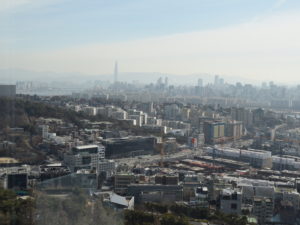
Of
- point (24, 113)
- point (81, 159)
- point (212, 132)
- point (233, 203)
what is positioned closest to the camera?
point (233, 203)

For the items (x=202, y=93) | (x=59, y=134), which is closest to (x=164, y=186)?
(x=59, y=134)

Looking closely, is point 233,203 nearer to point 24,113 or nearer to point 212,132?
point 24,113

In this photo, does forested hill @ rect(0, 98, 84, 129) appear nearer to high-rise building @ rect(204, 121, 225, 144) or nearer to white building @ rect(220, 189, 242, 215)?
white building @ rect(220, 189, 242, 215)

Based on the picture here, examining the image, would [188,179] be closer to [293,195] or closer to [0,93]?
[293,195]

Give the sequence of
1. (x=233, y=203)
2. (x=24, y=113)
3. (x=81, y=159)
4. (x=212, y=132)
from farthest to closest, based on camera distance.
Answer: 1. (x=212, y=132)
2. (x=24, y=113)
3. (x=81, y=159)
4. (x=233, y=203)

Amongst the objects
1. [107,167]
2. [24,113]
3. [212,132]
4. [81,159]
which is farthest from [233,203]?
[212,132]

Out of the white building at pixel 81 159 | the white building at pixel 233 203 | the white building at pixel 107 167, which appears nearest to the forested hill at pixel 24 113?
the white building at pixel 81 159

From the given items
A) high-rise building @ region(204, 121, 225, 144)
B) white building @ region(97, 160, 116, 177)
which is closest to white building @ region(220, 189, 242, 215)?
white building @ region(97, 160, 116, 177)

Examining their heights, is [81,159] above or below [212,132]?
below

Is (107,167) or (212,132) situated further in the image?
(212,132)

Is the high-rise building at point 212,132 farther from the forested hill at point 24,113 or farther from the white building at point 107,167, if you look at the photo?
the white building at point 107,167

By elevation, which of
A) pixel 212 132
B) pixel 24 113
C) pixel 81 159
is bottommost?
pixel 81 159
